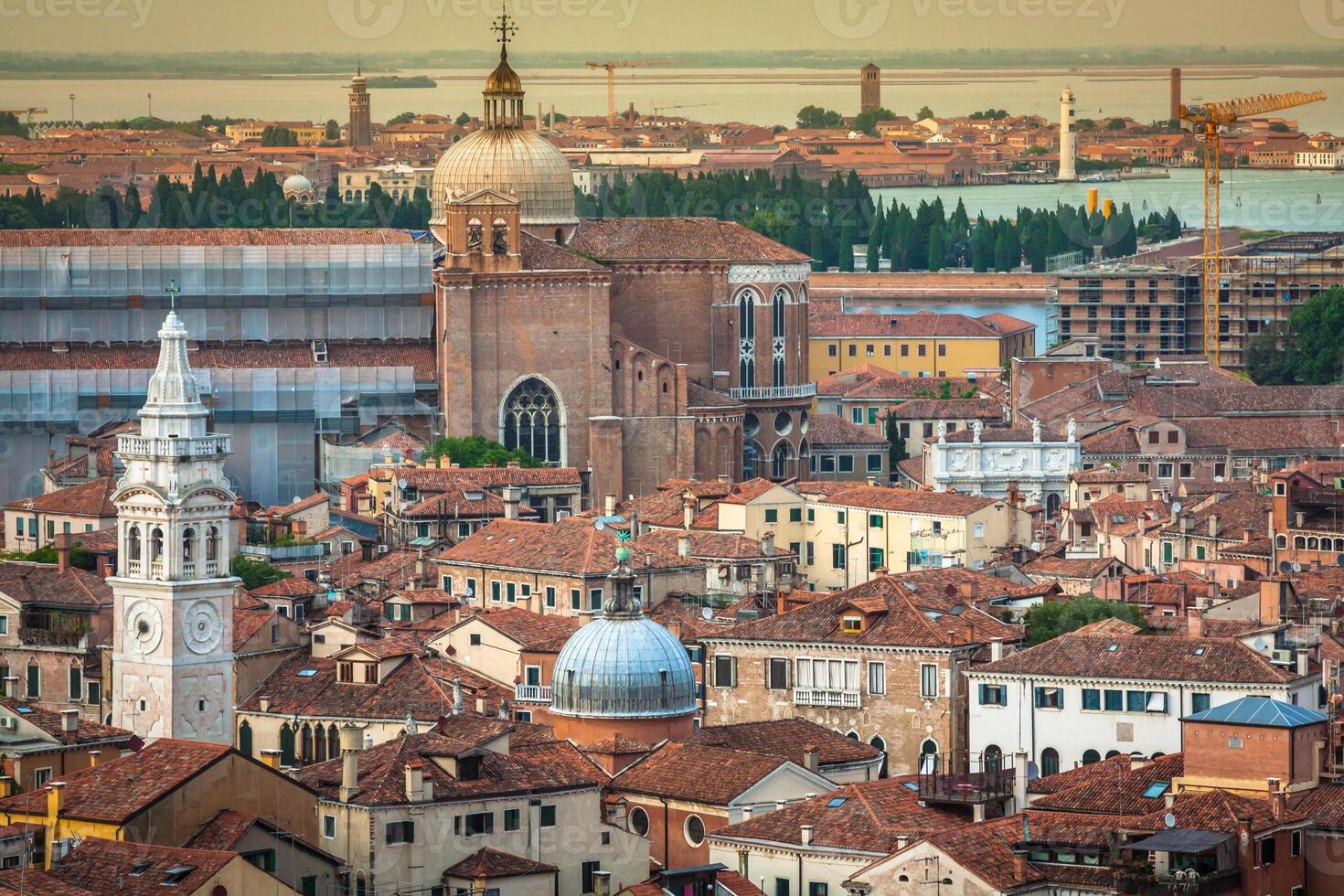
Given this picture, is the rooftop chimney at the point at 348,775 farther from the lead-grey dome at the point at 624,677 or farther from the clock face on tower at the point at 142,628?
the clock face on tower at the point at 142,628

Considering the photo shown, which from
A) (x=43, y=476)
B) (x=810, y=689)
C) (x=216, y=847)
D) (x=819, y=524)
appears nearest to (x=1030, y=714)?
(x=810, y=689)

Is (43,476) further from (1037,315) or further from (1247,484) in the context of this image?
(1037,315)

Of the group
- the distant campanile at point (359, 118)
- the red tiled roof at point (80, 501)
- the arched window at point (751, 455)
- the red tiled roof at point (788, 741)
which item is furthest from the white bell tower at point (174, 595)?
the distant campanile at point (359, 118)

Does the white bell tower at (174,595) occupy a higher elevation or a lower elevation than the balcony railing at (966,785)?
higher

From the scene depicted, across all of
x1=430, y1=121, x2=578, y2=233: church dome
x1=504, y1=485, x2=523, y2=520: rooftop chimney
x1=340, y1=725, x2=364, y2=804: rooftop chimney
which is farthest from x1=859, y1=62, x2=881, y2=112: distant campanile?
x1=340, y1=725, x2=364, y2=804: rooftop chimney

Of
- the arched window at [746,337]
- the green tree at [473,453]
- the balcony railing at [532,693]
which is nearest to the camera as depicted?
the balcony railing at [532,693]
